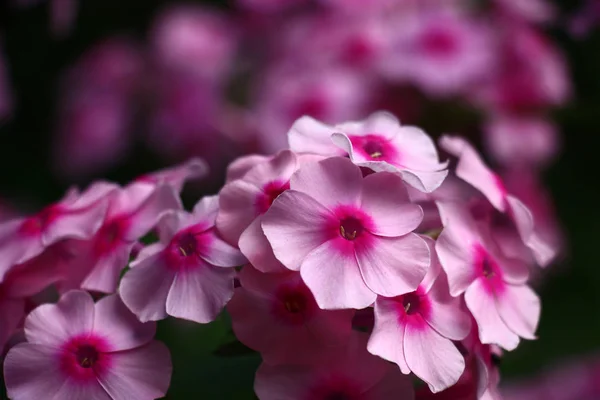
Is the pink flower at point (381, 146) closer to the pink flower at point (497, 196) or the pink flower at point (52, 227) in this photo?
the pink flower at point (497, 196)

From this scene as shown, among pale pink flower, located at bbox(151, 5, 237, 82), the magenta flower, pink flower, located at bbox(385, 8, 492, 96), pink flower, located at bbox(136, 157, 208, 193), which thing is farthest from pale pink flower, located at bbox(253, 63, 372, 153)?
the magenta flower

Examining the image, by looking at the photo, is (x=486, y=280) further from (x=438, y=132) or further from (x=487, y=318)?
(x=438, y=132)

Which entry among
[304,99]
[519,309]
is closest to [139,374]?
[519,309]

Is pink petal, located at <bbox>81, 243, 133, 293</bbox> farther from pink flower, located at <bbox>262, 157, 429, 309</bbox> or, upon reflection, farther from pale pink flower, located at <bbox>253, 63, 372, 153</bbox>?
pale pink flower, located at <bbox>253, 63, 372, 153</bbox>

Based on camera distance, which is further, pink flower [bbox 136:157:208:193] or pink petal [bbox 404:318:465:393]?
pink flower [bbox 136:157:208:193]

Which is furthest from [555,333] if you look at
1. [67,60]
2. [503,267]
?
[67,60]

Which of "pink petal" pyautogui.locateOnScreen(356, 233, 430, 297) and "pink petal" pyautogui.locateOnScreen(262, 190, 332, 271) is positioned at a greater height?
A: "pink petal" pyautogui.locateOnScreen(262, 190, 332, 271)
